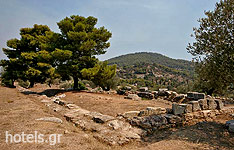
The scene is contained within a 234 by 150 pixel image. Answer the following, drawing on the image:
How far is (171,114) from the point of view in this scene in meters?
7.37

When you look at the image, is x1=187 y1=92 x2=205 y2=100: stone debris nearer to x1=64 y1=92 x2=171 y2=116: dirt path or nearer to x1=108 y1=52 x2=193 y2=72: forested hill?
x1=64 y1=92 x2=171 y2=116: dirt path

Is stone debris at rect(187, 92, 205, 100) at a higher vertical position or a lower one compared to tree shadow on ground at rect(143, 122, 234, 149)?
higher

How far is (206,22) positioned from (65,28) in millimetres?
12724

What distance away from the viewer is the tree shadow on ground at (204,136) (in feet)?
16.8

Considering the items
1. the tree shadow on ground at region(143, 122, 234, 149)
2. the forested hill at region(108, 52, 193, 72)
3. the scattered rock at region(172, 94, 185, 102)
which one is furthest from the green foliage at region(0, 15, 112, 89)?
the forested hill at region(108, 52, 193, 72)

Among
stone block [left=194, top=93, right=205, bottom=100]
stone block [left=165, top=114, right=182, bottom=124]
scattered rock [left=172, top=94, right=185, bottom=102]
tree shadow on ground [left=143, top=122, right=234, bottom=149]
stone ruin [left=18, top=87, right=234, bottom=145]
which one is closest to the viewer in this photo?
tree shadow on ground [left=143, top=122, right=234, bottom=149]

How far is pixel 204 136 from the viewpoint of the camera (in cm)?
561

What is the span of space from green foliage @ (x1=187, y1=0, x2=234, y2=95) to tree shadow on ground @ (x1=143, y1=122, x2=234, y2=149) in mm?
1750

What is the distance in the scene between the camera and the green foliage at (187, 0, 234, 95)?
5551 millimetres

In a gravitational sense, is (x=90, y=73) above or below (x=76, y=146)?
above

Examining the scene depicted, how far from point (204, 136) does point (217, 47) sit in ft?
11.3

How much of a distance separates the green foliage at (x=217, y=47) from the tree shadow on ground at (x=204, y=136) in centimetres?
175

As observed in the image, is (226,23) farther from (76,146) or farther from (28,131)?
(28,131)

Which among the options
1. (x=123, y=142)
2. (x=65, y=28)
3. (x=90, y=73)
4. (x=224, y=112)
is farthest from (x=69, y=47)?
(x=224, y=112)
